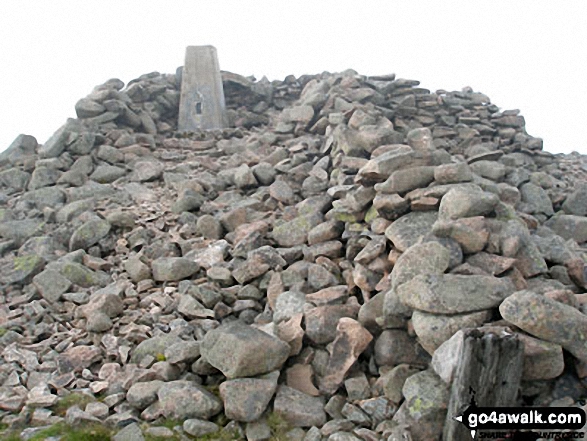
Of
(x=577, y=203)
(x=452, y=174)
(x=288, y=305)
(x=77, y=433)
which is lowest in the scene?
(x=77, y=433)

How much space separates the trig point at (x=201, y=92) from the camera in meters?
16.1

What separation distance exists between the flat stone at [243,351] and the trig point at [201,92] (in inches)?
431

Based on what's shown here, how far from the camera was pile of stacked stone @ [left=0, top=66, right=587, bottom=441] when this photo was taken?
5516mm

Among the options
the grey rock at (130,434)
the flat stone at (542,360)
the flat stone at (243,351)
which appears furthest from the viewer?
the flat stone at (243,351)

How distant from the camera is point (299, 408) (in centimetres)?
577

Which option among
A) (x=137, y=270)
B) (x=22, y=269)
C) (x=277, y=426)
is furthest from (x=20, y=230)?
(x=277, y=426)

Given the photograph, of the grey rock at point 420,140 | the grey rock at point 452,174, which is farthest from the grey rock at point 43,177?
the grey rock at point 452,174

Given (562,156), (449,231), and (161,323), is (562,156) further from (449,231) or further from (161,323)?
(161,323)

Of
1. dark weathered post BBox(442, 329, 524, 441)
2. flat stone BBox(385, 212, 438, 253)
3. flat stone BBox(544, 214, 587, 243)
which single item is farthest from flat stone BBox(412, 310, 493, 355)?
flat stone BBox(544, 214, 587, 243)

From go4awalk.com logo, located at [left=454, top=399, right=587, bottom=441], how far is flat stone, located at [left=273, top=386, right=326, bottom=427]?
1.64 m

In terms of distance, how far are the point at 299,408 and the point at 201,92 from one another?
12.6m

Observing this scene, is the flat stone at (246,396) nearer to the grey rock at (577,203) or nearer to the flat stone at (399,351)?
the flat stone at (399,351)

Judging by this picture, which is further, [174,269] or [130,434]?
[174,269]

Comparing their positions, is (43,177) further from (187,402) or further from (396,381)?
(396,381)
